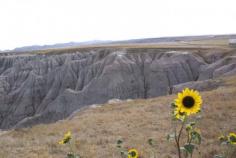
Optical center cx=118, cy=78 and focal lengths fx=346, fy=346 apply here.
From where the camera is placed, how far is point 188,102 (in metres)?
3.38

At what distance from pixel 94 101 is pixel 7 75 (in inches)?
964

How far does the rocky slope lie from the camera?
47.7 m

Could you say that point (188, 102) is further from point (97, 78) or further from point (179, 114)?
point (97, 78)

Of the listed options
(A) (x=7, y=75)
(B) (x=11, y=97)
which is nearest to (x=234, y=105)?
(B) (x=11, y=97)

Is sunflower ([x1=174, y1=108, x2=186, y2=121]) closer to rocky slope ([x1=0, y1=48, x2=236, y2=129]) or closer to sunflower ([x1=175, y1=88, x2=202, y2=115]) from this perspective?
sunflower ([x1=175, y1=88, x2=202, y2=115])

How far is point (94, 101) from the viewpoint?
4756 centimetres

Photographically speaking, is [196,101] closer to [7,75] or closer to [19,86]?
[19,86]

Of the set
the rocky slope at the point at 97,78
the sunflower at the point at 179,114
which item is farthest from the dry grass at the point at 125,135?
the rocky slope at the point at 97,78

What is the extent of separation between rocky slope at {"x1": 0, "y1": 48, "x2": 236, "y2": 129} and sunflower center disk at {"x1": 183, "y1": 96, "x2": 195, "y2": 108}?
1469 inches

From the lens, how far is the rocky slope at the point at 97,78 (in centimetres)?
4769

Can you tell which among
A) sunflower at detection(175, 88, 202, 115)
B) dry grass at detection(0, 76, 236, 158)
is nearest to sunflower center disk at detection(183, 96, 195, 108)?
sunflower at detection(175, 88, 202, 115)

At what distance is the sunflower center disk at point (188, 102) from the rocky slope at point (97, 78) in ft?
122

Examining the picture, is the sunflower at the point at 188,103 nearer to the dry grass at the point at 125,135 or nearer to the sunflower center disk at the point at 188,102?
the sunflower center disk at the point at 188,102

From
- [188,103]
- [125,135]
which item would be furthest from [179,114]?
[125,135]
